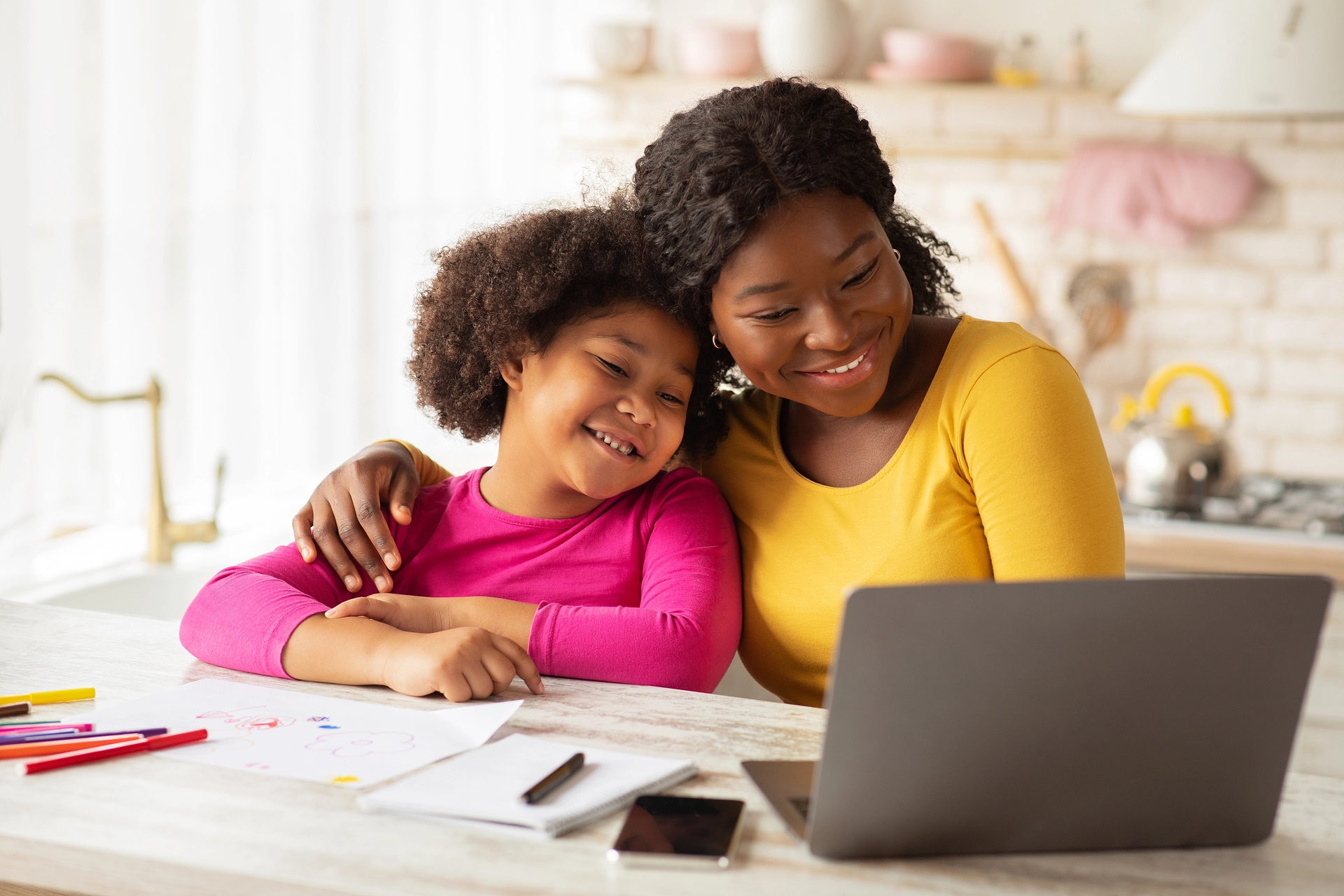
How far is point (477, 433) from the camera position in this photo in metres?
1.54

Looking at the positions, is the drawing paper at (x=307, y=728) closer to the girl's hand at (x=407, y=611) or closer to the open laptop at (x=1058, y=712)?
the girl's hand at (x=407, y=611)

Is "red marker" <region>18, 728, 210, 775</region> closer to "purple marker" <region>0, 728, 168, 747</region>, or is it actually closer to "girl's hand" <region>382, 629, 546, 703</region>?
"purple marker" <region>0, 728, 168, 747</region>

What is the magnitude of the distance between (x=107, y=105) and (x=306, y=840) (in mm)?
1850

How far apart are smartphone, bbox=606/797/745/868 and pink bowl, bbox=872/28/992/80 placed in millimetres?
2624

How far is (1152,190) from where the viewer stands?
3.08 meters

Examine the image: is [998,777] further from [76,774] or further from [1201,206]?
[1201,206]

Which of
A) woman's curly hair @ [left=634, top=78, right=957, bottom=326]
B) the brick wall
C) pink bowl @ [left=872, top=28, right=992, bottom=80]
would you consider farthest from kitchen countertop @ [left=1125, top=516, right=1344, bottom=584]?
woman's curly hair @ [left=634, top=78, right=957, bottom=326]

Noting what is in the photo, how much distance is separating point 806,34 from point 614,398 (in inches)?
80.9

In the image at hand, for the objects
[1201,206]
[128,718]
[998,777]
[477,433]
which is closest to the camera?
[998,777]

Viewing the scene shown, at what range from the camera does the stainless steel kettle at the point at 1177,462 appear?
8.82 feet

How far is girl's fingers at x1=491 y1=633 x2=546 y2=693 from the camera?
3.51 ft

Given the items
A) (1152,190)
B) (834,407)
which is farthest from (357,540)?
(1152,190)

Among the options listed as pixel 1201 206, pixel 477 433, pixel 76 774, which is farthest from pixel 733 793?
pixel 1201 206

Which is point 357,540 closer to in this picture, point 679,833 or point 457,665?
point 457,665
